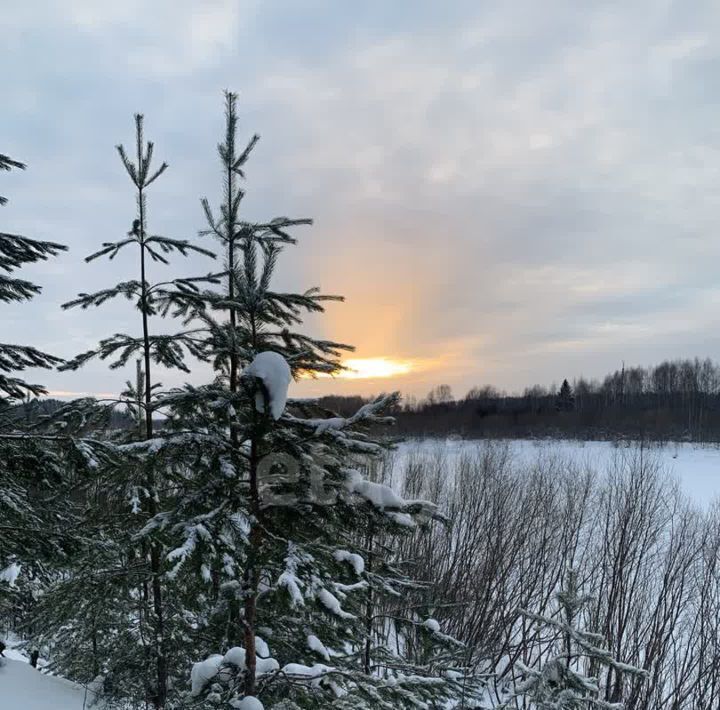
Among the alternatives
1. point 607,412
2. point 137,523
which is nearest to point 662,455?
point 607,412

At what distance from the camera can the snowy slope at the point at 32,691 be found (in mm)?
6297

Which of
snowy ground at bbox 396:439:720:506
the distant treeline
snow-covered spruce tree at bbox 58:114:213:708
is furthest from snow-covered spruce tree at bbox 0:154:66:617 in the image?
the distant treeline

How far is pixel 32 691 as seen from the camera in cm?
690

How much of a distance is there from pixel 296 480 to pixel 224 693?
1.58 metres

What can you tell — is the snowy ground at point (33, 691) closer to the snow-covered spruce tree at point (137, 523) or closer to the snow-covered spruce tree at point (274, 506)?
the snow-covered spruce tree at point (137, 523)

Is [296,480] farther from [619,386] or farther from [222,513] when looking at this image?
[619,386]

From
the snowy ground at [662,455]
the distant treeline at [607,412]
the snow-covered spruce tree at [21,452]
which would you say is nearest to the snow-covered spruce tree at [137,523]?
the snow-covered spruce tree at [21,452]

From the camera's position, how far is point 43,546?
221 inches

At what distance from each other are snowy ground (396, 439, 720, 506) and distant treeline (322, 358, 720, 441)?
324 centimetres

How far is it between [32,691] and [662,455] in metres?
45.1

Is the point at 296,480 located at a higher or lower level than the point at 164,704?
higher

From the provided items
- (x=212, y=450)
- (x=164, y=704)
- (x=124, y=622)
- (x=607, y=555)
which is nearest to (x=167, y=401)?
(x=212, y=450)

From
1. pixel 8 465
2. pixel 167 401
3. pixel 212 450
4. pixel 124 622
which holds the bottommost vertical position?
pixel 124 622

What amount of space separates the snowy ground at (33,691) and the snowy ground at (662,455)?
2268 cm
